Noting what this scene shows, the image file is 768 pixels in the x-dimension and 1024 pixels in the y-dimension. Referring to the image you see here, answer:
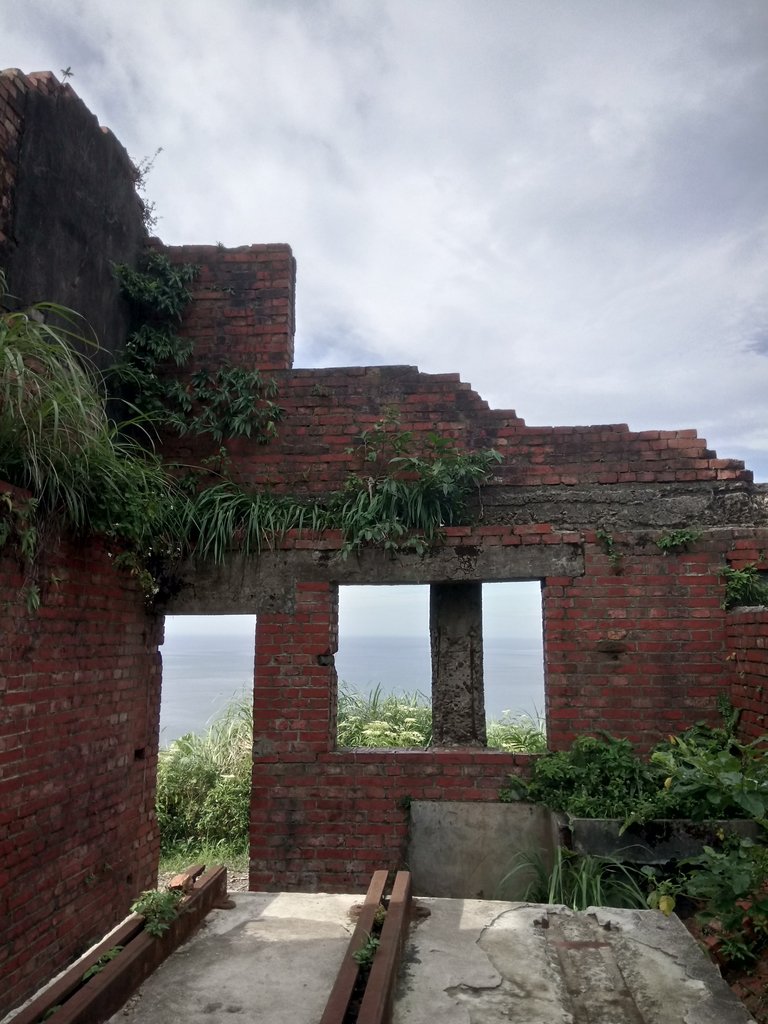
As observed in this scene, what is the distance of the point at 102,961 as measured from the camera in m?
2.55

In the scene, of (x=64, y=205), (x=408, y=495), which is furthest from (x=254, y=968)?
(x=64, y=205)

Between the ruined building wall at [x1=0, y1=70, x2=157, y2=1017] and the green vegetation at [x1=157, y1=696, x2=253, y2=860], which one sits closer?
the ruined building wall at [x1=0, y1=70, x2=157, y2=1017]

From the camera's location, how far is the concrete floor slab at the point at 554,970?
7.97 ft

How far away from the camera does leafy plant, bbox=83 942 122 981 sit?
247cm

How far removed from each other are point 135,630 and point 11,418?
7.12 ft

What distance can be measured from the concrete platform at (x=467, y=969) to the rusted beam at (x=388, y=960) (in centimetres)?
8

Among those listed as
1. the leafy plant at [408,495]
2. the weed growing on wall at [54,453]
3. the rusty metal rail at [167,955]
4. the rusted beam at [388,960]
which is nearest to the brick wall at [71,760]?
the weed growing on wall at [54,453]

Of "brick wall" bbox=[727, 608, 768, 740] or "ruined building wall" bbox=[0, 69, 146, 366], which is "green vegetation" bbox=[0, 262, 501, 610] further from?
"brick wall" bbox=[727, 608, 768, 740]

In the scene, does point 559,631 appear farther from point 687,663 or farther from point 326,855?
point 326,855

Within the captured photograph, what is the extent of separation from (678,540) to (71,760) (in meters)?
4.21

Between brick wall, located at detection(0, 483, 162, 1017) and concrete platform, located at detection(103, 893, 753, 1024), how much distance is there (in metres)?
1.32

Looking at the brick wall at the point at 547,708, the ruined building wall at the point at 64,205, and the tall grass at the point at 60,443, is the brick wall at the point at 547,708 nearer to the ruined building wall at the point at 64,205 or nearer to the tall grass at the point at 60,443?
the tall grass at the point at 60,443

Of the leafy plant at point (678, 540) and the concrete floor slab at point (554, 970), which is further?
the leafy plant at point (678, 540)

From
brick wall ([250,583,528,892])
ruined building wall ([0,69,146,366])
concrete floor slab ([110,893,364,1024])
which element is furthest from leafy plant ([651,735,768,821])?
ruined building wall ([0,69,146,366])
